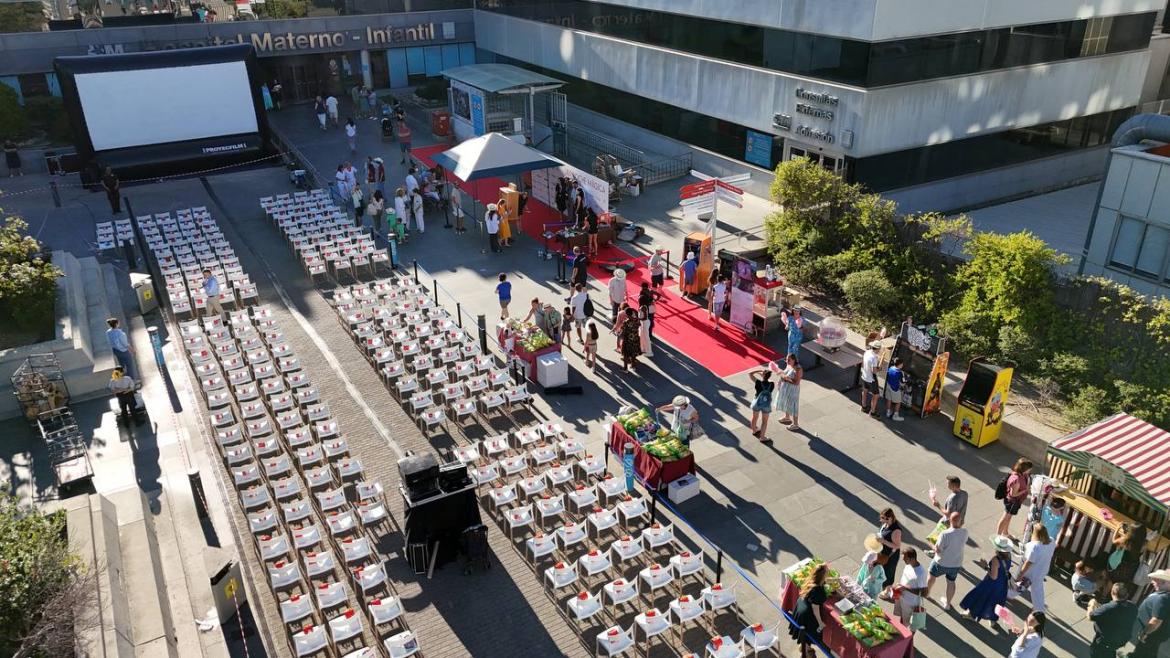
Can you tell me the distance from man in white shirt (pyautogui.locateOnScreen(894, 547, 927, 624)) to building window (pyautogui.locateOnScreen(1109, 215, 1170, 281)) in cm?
1379

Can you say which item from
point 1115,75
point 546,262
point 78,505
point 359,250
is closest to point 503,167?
point 546,262

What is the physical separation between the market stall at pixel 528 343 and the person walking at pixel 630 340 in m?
1.47

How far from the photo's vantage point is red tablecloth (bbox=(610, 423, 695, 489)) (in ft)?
46.1

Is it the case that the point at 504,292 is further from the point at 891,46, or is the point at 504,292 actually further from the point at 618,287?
the point at 891,46

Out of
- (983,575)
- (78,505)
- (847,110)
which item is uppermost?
(847,110)

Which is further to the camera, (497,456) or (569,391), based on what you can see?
(569,391)

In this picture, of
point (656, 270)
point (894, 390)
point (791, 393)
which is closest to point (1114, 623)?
point (894, 390)

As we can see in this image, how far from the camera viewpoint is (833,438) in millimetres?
16141

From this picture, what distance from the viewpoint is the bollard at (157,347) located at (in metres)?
18.4

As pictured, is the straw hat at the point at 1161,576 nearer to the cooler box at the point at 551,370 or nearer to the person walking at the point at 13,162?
the cooler box at the point at 551,370

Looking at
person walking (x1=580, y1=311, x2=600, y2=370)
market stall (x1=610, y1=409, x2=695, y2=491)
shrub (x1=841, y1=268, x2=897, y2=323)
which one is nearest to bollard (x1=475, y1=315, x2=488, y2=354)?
person walking (x1=580, y1=311, x2=600, y2=370)

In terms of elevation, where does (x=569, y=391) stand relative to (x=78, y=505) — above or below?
below

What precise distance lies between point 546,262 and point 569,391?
7851mm

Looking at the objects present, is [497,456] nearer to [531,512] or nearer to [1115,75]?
[531,512]
